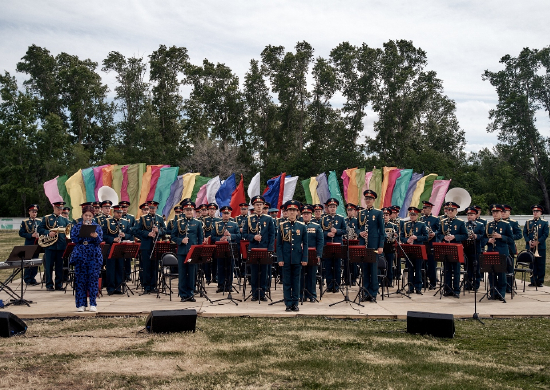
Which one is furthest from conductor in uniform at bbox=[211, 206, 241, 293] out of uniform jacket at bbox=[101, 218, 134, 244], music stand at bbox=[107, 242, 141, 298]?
music stand at bbox=[107, 242, 141, 298]

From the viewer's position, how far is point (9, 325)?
8859mm

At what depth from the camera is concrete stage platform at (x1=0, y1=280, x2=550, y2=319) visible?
1107cm

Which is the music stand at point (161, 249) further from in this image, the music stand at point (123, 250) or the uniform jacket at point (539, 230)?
the uniform jacket at point (539, 230)

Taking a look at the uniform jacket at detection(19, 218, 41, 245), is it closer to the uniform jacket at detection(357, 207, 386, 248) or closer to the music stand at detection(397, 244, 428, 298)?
the uniform jacket at detection(357, 207, 386, 248)

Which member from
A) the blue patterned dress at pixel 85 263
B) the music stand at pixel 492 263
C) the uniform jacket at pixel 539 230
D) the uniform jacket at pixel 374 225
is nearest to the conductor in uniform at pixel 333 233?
the uniform jacket at pixel 374 225

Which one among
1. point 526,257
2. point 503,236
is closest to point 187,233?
point 503,236

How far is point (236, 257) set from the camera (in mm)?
15539

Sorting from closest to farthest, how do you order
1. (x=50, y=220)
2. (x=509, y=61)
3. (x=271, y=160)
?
(x=50, y=220)
(x=271, y=160)
(x=509, y=61)

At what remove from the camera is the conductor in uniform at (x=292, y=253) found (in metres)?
11.6

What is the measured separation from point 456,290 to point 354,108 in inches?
1786

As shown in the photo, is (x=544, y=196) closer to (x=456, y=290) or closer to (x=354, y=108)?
(x=354, y=108)

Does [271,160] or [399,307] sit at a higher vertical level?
[271,160]

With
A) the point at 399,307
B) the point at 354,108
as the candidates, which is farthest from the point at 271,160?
the point at 399,307

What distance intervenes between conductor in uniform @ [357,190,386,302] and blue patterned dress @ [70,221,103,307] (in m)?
6.00
